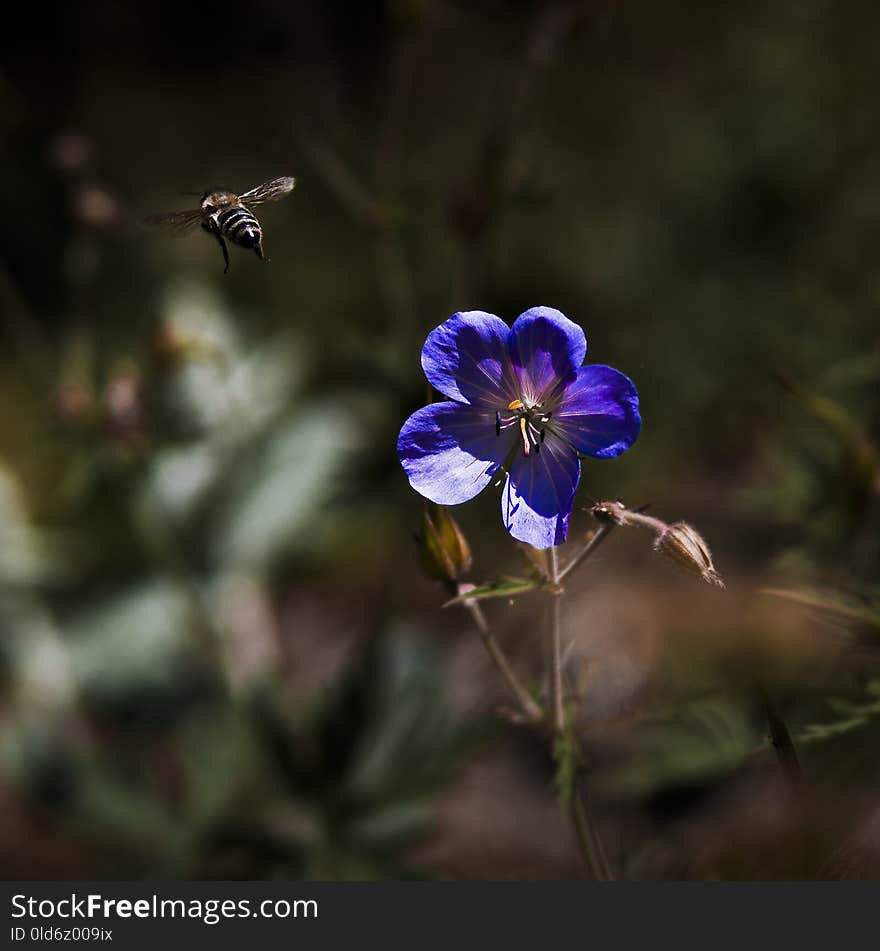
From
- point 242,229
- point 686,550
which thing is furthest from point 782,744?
point 242,229

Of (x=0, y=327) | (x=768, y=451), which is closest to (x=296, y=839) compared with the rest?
(x=768, y=451)

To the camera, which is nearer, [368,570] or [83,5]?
[368,570]

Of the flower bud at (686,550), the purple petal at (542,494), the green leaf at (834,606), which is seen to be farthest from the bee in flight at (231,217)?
the green leaf at (834,606)

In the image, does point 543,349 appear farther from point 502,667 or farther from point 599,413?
point 502,667

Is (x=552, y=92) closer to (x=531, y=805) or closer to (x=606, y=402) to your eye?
(x=531, y=805)

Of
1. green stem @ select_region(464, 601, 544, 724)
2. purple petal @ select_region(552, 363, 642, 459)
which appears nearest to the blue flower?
purple petal @ select_region(552, 363, 642, 459)

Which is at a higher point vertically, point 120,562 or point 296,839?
point 120,562
